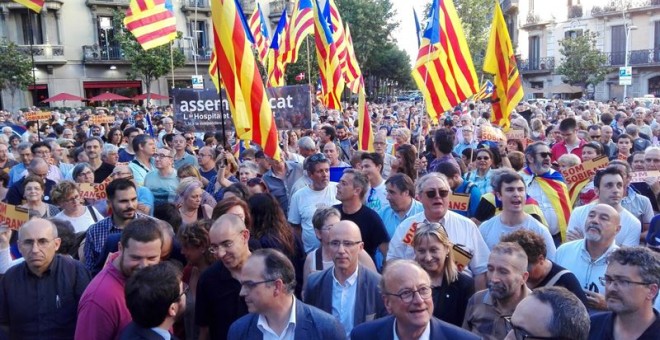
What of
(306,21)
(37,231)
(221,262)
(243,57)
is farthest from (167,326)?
(306,21)

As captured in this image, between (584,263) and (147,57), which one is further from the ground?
(147,57)

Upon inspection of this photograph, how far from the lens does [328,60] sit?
10.7m

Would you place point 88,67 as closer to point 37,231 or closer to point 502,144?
point 502,144

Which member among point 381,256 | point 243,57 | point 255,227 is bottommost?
point 381,256

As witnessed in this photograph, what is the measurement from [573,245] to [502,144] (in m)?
4.62

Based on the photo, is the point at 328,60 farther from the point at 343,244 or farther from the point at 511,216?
the point at 343,244

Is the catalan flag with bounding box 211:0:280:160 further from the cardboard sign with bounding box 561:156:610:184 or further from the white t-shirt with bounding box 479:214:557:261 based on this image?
the cardboard sign with bounding box 561:156:610:184

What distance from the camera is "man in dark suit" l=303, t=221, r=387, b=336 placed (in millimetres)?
3744

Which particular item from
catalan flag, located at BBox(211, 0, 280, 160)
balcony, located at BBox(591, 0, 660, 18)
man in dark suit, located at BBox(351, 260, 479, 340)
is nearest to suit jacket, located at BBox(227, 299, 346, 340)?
man in dark suit, located at BBox(351, 260, 479, 340)

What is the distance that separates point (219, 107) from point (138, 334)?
6035 mm

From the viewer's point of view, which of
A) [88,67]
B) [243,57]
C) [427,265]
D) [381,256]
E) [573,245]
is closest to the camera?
[427,265]

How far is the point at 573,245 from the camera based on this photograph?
14.3 ft

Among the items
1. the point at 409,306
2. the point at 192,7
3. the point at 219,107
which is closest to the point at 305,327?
the point at 409,306

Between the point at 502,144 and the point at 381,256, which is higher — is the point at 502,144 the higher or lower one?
the higher one
